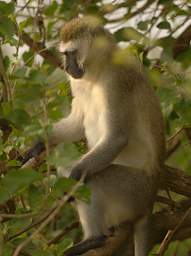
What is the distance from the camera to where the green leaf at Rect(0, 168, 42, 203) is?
3801 mm

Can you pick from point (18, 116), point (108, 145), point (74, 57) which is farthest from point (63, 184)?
point (74, 57)

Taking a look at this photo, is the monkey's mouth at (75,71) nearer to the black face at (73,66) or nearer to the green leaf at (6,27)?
the black face at (73,66)

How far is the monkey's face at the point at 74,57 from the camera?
5.66 m

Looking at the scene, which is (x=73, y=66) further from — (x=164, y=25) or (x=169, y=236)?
(x=169, y=236)

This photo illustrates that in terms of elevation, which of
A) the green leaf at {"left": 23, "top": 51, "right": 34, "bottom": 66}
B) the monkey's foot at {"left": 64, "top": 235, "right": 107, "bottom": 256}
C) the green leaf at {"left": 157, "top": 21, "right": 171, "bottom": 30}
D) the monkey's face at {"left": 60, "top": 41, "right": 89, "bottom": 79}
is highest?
the green leaf at {"left": 157, "top": 21, "right": 171, "bottom": 30}

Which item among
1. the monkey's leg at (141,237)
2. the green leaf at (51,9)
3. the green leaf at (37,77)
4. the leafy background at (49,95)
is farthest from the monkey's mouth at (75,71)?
the green leaf at (37,77)

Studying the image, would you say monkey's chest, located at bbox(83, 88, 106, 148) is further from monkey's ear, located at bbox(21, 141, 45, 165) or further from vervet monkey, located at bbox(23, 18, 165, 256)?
monkey's ear, located at bbox(21, 141, 45, 165)

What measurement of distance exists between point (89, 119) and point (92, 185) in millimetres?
715

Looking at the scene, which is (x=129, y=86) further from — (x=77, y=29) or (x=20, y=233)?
(x=20, y=233)

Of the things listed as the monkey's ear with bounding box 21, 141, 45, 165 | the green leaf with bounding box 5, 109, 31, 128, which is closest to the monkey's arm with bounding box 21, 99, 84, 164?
the monkey's ear with bounding box 21, 141, 45, 165

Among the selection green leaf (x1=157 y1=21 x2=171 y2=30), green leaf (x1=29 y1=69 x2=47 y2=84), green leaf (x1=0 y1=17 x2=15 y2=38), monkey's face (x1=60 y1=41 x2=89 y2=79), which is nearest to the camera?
green leaf (x1=29 y1=69 x2=47 y2=84)

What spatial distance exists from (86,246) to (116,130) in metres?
0.96

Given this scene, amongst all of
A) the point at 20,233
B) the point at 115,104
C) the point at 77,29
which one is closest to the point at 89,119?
the point at 115,104

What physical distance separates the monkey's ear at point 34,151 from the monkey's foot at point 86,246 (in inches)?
30.8
